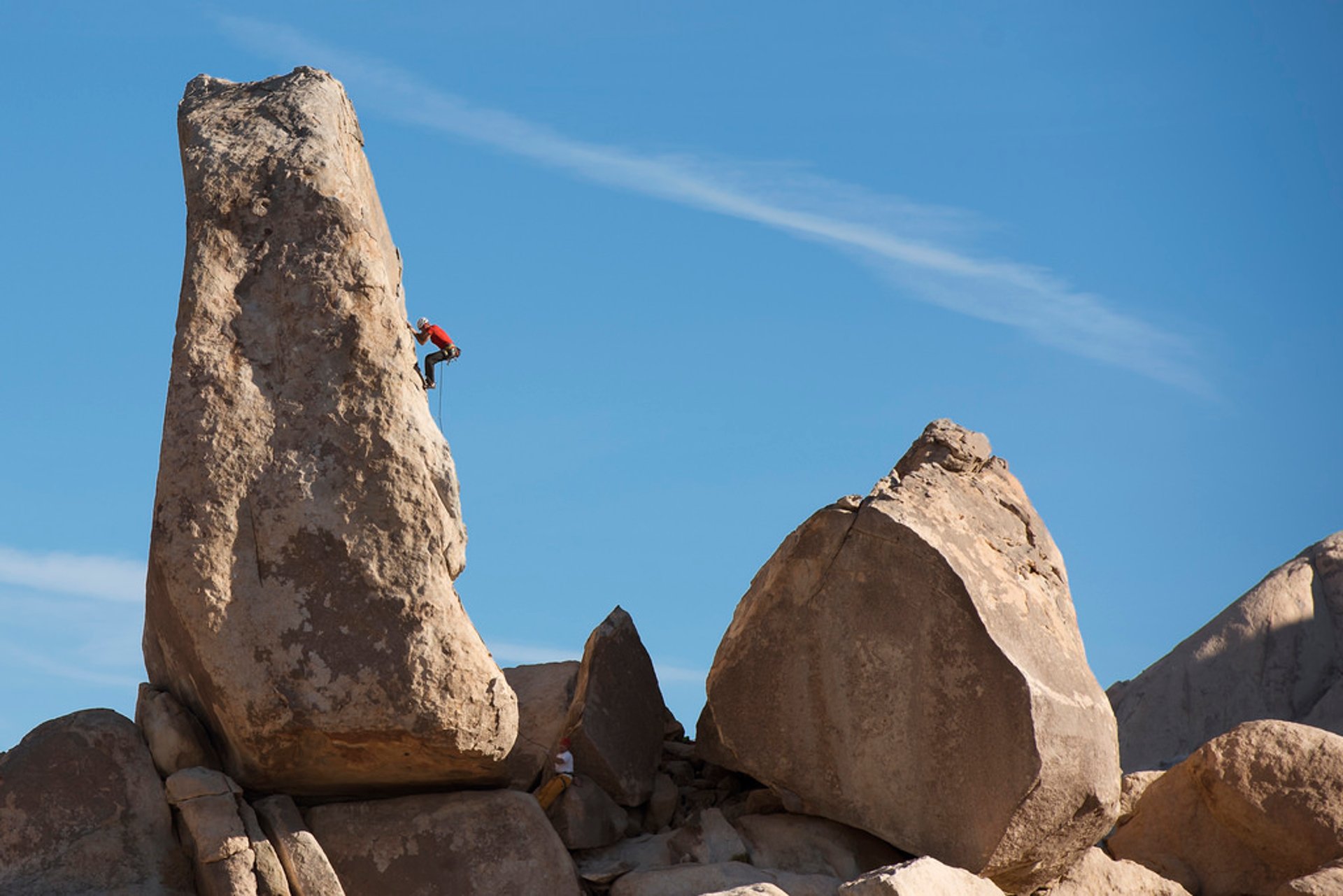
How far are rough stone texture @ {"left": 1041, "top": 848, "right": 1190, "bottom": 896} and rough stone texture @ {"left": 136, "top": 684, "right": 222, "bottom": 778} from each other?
421 cm

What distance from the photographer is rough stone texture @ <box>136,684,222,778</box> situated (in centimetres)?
721

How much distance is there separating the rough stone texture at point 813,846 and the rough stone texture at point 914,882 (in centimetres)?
83

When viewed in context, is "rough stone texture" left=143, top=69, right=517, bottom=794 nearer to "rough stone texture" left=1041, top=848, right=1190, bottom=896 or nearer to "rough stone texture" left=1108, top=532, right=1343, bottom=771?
"rough stone texture" left=1041, top=848, right=1190, bottom=896

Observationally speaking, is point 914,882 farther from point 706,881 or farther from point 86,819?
point 86,819

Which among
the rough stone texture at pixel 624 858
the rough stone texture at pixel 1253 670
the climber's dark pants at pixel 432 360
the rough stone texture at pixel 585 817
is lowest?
the rough stone texture at pixel 624 858

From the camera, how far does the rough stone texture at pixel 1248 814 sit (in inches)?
343

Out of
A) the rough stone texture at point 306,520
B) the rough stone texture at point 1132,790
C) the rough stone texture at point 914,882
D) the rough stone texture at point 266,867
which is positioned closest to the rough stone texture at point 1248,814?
the rough stone texture at point 1132,790

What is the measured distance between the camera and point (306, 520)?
7.06 metres

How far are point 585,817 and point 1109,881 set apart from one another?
2851 mm

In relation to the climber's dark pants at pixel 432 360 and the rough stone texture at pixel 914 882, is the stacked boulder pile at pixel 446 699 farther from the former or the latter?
the climber's dark pants at pixel 432 360

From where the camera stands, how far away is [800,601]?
316 inches

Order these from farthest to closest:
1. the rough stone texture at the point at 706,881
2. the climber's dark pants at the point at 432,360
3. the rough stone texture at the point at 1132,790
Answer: the rough stone texture at the point at 1132,790
the climber's dark pants at the point at 432,360
the rough stone texture at the point at 706,881

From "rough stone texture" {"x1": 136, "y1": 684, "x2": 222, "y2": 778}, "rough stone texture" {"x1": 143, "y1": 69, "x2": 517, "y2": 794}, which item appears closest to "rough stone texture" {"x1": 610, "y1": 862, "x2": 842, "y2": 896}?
"rough stone texture" {"x1": 143, "y1": 69, "x2": 517, "y2": 794}

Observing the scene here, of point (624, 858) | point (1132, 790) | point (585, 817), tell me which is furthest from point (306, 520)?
point (1132, 790)
